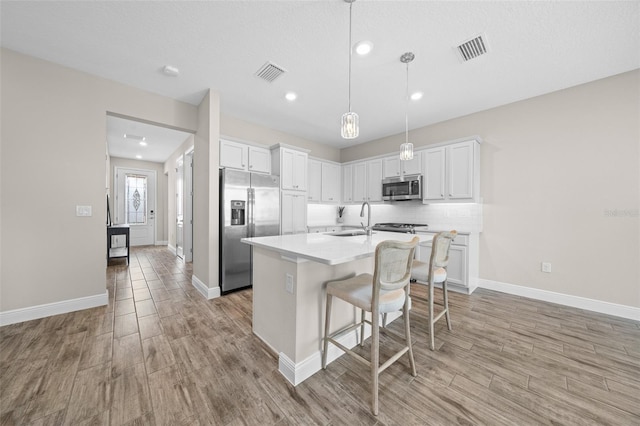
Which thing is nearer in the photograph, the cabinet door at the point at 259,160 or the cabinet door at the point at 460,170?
the cabinet door at the point at 460,170

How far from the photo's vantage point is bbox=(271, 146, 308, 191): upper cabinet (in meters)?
4.27

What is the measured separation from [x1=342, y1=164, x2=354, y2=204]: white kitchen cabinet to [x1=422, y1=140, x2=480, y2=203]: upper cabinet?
1.80 meters

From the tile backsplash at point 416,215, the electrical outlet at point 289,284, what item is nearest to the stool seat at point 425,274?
the electrical outlet at point 289,284

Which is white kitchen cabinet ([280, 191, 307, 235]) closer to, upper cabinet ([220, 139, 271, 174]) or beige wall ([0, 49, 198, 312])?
upper cabinet ([220, 139, 271, 174])

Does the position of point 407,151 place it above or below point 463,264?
above

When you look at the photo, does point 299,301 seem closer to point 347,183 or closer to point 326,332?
point 326,332

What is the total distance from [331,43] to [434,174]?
279 cm

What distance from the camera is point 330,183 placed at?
570cm

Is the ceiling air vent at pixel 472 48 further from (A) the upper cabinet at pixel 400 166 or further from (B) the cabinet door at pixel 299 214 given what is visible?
(B) the cabinet door at pixel 299 214

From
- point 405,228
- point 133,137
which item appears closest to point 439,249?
point 405,228

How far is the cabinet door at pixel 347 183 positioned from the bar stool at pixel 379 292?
3.92 meters

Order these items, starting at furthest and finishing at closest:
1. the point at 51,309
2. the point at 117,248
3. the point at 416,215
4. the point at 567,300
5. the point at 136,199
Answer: the point at 136,199 < the point at 117,248 < the point at 416,215 < the point at 567,300 < the point at 51,309

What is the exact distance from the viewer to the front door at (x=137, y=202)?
23.6 ft

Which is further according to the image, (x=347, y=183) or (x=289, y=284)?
(x=347, y=183)
